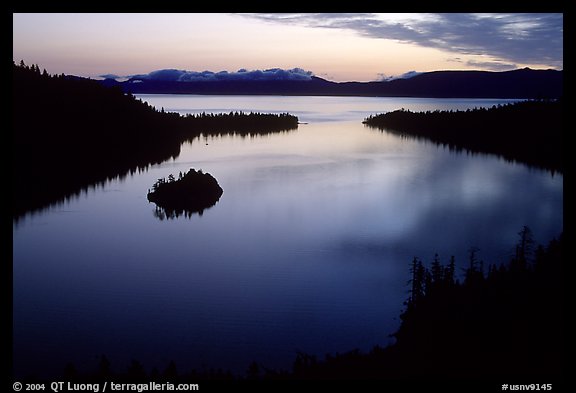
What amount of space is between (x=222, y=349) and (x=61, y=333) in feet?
15.3

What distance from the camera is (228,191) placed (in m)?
36.1

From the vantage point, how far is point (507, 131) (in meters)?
72.6

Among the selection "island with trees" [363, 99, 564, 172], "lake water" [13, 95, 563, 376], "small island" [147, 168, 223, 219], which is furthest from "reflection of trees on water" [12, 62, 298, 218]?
"island with trees" [363, 99, 564, 172]

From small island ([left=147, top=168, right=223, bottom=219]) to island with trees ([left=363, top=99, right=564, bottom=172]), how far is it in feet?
113

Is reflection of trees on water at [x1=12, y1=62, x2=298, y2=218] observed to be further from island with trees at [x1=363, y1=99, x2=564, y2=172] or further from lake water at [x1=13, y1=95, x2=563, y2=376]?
island with trees at [x1=363, y1=99, x2=564, y2=172]

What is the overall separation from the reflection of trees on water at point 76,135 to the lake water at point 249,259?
3.97 metres

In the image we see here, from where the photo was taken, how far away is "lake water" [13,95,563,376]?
12930 mm

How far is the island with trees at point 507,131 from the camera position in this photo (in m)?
58.5

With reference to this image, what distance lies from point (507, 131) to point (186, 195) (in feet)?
190

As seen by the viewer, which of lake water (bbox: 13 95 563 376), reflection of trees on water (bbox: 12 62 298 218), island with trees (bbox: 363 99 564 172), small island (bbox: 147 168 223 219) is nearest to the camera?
lake water (bbox: 13 95 563 376)

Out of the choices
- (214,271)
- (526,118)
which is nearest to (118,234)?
(214,271)

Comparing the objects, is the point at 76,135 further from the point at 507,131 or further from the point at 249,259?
the point at 507,131

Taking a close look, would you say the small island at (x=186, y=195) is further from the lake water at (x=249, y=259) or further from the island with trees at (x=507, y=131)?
the island with trees at (x=507, y=131)

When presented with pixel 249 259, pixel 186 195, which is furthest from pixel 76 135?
pixel 249 259
